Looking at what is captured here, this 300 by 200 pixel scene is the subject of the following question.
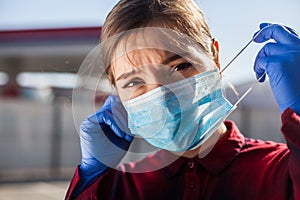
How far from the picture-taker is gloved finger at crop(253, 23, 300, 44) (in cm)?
136

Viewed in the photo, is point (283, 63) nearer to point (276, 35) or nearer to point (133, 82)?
point (276, 35)

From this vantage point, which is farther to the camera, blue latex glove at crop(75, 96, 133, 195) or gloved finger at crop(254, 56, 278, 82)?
blue latex glove at crop(75, 96, 133, 195)

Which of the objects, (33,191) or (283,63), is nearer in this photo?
(283,63)

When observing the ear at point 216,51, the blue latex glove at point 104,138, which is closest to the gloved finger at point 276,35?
the ear at point 216,51

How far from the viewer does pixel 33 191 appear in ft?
26.7

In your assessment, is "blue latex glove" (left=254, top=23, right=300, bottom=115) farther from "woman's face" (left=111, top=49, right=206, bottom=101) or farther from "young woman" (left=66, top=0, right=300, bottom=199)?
"woman's face" (left=111, top=49, right=206, bottom=101)

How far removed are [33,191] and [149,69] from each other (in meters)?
7.11

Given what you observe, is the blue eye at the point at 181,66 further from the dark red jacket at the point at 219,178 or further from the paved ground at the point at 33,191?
the paved ground at the point at 33,191

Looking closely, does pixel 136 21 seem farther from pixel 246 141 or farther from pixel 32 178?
pixel 32 178

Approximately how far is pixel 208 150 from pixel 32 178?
8.50m

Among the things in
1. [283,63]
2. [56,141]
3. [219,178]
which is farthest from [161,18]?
[56,141]

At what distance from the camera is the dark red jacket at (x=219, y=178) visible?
1404mm

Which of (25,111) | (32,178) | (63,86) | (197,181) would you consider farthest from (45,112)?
(197,181)

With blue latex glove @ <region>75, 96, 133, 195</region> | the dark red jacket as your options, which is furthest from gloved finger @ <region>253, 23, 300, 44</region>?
blue latex glove @ <region>75, 96, 133, 195</region>
